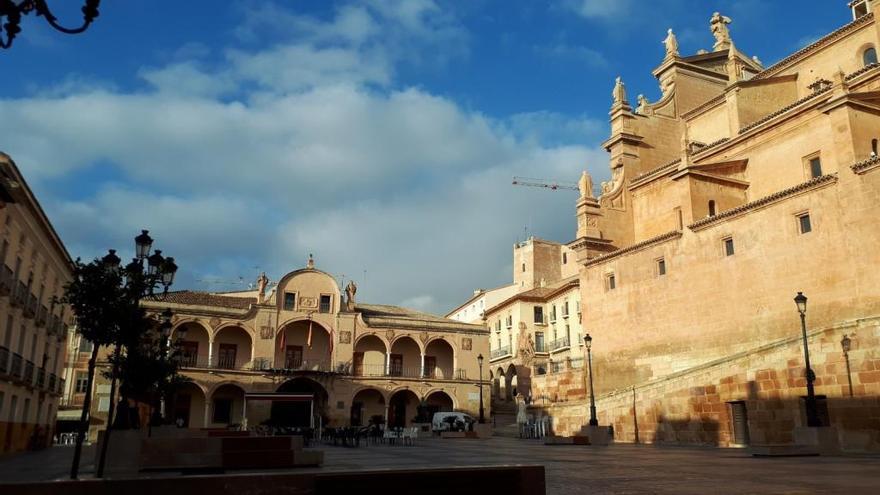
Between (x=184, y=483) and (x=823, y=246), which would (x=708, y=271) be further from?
(x=184, y=483)

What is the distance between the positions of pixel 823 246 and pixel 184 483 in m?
23.2

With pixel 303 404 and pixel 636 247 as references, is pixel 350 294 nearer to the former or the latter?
pixel 303 404

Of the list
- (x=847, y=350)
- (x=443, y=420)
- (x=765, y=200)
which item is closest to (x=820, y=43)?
(x=765, y=200)

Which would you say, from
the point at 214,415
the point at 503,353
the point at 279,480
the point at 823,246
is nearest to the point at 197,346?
the point at 214,415

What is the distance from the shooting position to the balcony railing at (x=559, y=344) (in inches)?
1980

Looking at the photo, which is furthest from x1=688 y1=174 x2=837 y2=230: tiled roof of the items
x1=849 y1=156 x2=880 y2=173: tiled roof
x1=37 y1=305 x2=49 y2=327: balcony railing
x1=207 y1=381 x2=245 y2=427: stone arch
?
x1=207 y1=381 x2=245 y2=427: stone arch

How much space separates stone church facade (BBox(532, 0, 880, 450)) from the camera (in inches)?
802

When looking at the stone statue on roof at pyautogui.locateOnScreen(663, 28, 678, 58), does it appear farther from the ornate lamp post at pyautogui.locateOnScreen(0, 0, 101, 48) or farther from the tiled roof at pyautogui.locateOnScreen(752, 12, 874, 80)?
the ornate lamp post at pyautogui.locateOnScreen(0, 0, 101, 48)

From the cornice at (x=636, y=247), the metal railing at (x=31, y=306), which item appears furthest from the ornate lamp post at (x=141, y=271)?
the cornice at (x=636, y=247)

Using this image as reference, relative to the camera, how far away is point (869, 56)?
91.4 ft

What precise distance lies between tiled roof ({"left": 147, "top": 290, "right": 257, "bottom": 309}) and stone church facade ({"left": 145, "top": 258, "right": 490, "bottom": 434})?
0.25ft

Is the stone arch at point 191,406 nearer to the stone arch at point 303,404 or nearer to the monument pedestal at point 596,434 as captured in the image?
the stone arch at point 303,404

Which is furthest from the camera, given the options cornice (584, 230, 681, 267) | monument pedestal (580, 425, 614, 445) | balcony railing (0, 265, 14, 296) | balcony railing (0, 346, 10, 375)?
cornice (584, 230, 681, 267)

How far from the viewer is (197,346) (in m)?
39.8
